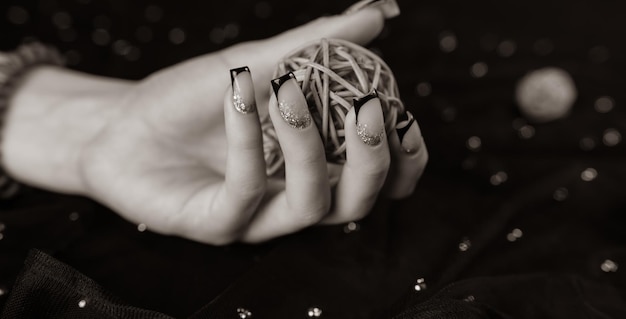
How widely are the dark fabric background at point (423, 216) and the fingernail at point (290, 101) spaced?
0.83ft

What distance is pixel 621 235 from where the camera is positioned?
91 centimetres

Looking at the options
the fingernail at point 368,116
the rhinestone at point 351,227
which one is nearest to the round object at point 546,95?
the rhinestone at point 351,227

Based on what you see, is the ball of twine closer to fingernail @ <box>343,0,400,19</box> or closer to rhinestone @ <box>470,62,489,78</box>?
fingernail @ <box>343,0,400,19</box>

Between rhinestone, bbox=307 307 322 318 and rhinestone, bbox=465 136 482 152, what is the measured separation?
1.67ft

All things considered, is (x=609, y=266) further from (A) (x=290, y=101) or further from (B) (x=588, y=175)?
(A) (x=290, y=101)

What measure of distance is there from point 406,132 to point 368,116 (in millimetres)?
105

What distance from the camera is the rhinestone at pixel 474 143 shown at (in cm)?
109

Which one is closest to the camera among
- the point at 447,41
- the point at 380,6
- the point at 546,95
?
the point at 380,6

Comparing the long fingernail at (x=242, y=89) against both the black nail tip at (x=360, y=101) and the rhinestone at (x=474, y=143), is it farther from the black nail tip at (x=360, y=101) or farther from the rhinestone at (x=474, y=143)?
the rhinestone at (x=474, y=143)

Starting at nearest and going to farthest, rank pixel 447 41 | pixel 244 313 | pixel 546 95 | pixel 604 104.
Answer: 1. pixel 244 313
2. pixel 546 95
3. pixel 604 104
4. pixel 447 41

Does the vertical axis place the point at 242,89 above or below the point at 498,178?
above

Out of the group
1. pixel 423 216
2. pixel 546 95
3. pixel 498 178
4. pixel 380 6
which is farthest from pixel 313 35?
pixel 546 95

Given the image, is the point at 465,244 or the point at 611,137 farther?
the point at 611,137

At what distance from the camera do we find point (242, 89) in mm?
619
